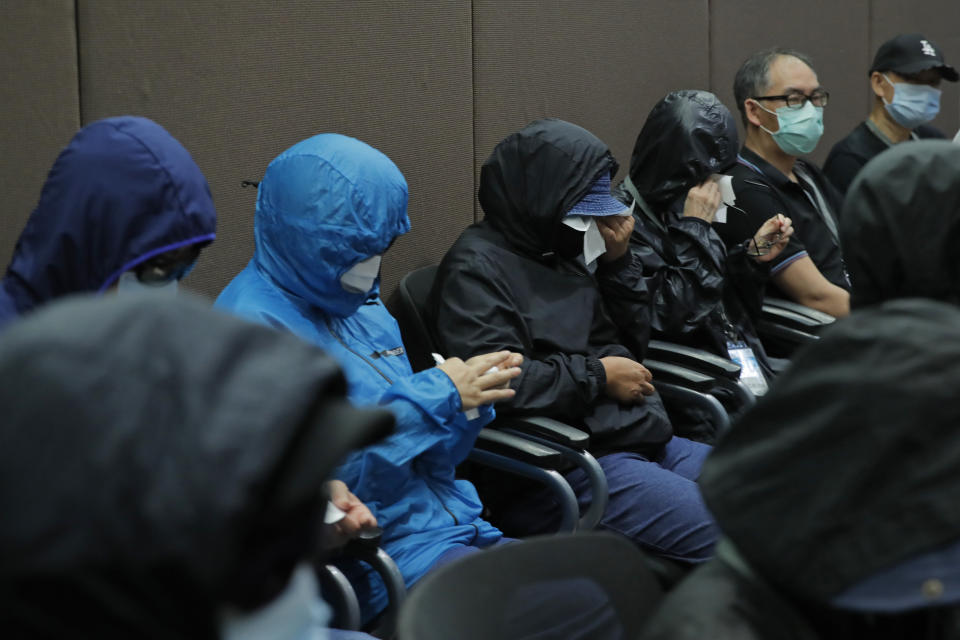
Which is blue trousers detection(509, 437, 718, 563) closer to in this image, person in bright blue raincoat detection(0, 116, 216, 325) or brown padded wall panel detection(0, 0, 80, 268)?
person in bright blue raincoat detection(0, 116, 216, 325)

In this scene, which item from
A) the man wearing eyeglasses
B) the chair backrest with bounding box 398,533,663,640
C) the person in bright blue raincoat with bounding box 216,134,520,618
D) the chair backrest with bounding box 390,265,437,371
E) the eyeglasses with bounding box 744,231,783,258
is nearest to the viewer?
the chair backrest with bounding box 398,533,663,640

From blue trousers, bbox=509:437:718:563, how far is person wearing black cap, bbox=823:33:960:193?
2543mm

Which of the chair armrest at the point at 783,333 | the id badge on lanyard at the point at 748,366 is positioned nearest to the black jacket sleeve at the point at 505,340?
the id badge on lanyard at the point at 748,366

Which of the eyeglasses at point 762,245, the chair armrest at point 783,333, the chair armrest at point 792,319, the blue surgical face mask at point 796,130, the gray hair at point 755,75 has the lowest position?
the chair armrest at point 783,333

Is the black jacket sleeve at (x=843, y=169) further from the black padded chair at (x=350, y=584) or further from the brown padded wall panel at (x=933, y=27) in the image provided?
the black padded chair at (x=350, y=584)

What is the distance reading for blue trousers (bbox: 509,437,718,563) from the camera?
253 centimetres

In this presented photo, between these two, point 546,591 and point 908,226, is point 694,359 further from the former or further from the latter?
point 546,591

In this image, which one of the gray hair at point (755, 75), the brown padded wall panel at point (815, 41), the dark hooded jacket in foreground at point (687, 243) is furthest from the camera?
the brown padded wall panel at point (815, 41)

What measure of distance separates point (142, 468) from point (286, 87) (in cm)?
231

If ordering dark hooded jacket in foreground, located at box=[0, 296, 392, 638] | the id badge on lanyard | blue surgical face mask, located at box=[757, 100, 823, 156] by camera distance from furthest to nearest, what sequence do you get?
blue surgical face mask, located at box=[757, 100, 823, 156] < the id badge on lanyard < dark hooded jacket in foreground, located at box=[0, 296, 392, 638]

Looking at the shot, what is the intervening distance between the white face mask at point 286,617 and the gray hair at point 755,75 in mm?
3392

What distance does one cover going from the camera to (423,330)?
2.80m

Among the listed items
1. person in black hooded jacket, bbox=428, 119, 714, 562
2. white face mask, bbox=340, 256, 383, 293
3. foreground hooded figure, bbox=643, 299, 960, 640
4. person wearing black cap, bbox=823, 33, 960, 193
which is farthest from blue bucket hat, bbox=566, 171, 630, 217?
person wearing black cap, bbox=823, 33, 960, 193

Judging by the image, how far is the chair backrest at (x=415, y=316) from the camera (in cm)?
279
